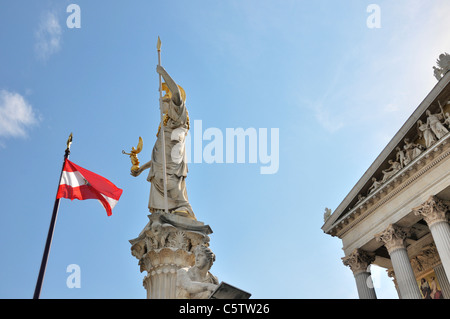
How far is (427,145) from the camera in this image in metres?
23.3

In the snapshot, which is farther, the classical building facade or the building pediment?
the building pediment

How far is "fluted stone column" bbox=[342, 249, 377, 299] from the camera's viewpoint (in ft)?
81.7

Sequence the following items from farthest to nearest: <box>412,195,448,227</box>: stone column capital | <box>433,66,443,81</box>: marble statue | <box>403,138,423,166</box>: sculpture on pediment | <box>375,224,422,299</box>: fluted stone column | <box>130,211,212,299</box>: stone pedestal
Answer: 1. <box>433,66,443,81</box>: marble statue
2. <box>403,138,423,166</box>: sculpture on pediment
3. <box>375,224,422,299</box>: fluted stone column
4. <box>412,195,448,227</box>: stone column capital
5. <box>130,211,212,299</box>: stone pedestal

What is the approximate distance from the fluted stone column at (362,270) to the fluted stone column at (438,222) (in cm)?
494

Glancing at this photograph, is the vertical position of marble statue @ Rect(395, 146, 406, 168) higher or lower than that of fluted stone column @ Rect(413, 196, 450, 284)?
higher

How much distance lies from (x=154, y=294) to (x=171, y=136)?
3851 mm

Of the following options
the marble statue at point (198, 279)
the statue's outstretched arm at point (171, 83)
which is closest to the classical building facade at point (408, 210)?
the statue's outstretched arm at point (171, 83)

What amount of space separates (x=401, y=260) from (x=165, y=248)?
1844 centimetres

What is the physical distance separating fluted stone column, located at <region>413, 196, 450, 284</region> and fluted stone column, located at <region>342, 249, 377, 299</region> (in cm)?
494

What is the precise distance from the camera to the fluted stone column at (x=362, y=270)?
24906mm

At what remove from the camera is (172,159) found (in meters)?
9.88

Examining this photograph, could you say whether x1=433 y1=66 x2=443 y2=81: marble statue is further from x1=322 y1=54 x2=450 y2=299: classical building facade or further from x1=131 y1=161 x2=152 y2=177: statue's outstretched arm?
x1=131 y1=161 x2=152 y2=177: statue's outstretched arm

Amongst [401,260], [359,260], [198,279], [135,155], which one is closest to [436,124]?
[401,260]

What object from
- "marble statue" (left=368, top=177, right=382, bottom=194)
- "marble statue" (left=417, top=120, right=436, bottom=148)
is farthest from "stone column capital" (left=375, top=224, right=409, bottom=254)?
"marble statue" (left=417, top=120, right=436, bottom=148)
